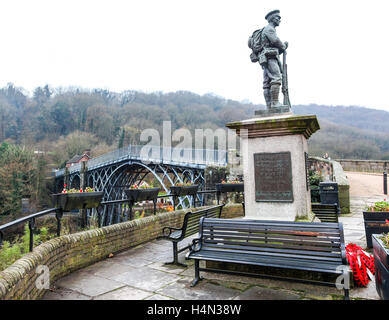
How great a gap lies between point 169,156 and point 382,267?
23.7 metres

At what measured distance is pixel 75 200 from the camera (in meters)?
4.69

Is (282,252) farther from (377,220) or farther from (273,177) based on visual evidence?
(377,220)

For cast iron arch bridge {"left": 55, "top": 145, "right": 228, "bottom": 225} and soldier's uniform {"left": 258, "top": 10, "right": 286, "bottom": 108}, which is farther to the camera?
cast iron arch bridge {"left": 55, "top": 145, "right": 228, "bottom": 225}

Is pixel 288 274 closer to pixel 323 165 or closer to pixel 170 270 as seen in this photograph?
pixel 170 270

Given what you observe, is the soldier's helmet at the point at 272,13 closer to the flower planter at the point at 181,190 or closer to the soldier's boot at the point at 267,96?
the soldier's boot at the point at 267,96

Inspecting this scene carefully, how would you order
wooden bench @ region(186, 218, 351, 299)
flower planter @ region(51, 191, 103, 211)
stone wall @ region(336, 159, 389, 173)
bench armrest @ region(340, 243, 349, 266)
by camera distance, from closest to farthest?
bench armrest @ region(340, 243, 349, 266) → wooden bench @ region(186, 218, 351, 299) → flower planter @ region(51, 191, 103, 211) → stone wall @ region(336, 159, 389, 173)

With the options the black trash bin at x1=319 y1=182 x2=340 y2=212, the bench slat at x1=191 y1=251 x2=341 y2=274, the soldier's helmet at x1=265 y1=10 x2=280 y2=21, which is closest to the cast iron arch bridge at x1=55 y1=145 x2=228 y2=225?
the black trash bin at x1=319 y1=182 x2=340 y2=212

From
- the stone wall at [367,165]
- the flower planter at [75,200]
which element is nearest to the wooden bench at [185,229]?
the flower planter at [75,200]

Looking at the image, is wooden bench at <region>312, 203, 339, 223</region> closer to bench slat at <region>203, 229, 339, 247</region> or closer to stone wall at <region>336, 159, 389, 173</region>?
bench slat at <region>203, 229, 339, 247</region>

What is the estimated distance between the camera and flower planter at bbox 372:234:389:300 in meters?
2.73

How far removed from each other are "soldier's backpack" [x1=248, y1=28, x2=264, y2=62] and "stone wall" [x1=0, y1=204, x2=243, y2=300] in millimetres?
4021

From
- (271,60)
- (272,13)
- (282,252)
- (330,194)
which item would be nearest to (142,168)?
(330,194)

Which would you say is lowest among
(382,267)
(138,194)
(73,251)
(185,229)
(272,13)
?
(73,251)
